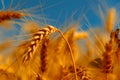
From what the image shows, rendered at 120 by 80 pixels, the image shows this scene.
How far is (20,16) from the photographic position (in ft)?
6.72

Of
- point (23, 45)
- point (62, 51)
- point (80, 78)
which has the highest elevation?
point (62, 51)

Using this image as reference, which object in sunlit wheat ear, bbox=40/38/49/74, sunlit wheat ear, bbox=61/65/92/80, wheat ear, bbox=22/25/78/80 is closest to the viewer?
wheat ear, bbox=22/25/78/80

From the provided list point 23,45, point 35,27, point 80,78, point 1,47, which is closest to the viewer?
point 23,45

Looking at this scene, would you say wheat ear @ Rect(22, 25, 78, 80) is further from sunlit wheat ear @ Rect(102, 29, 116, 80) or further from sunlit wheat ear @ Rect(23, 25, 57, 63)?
sunlit wheat ear @ Rect(102, 29, 116, 80)

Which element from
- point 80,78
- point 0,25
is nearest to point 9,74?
point 0,25

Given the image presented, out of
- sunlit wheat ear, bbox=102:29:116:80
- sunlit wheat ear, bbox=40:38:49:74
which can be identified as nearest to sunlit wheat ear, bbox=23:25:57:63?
sunlit wheat ear, bbox=40:38:49:74

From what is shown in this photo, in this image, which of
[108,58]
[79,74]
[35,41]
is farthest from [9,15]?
[108,58]

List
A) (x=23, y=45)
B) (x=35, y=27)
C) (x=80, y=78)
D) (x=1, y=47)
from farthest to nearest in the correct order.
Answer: (x=35, y=27)
(x=1, y=47)
(x=80, y=78)
(x=23, y=45)

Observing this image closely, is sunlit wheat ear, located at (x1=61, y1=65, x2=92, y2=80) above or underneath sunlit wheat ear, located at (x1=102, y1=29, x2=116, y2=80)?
underneath

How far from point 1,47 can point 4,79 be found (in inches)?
8.1

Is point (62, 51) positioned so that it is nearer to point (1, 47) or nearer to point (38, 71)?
point (38, 71)

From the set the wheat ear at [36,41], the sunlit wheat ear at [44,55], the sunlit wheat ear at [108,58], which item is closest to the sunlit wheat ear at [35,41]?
the wheat ear at [36,41]

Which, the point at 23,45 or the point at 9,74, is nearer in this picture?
the point at 23,45

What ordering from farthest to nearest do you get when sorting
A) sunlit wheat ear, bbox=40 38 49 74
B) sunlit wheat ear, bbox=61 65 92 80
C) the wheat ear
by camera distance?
sunlit wheat ear, bbox=40 38 49 74
sunlit wheat ear, bbox=61 65 92 80
the wheat ear
